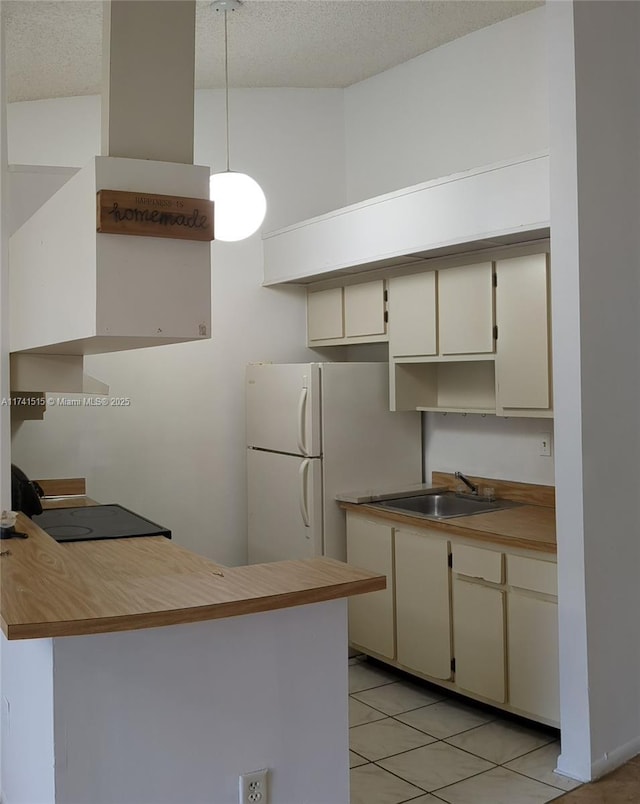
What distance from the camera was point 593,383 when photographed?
3.23 meters

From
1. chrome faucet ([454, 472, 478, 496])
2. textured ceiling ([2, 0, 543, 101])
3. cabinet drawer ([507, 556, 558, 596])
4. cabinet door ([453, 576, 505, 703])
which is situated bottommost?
cabinet door ([453, 576, 505, 703])

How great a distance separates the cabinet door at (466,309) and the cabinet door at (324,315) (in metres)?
0.89

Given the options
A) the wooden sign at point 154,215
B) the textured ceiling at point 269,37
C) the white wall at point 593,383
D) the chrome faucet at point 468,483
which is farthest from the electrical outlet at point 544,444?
the wooden sign at point 154,215

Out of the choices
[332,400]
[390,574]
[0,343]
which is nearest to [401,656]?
[390,574]

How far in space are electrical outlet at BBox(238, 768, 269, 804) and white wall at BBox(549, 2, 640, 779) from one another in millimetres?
1485

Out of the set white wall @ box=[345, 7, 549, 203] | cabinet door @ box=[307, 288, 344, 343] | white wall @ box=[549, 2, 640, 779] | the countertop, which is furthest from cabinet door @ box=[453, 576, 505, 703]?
white wall @ box=[345, 7, 549, 203]

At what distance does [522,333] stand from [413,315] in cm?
76

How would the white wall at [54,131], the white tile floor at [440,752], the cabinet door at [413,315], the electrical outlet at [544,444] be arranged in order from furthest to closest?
1. the white wall at [54,131]
2. the cabinet door at [413,315]
3. the electrical outlet at [544,444]
4. the white tile floor at [440,752]

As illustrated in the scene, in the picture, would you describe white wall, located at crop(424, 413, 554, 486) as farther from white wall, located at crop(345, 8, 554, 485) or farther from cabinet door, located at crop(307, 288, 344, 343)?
cabinet door, located at crop(307, 288, 344, 343)

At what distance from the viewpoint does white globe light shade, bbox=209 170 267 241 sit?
12.2 feet

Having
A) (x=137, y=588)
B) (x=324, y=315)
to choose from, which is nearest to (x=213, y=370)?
(x=324, y=315)

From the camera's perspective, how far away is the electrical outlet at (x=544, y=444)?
13.3ft

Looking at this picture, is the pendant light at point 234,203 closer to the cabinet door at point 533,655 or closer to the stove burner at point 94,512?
the stove burner at point 94,512

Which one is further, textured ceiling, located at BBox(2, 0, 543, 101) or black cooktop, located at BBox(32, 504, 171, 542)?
textured ceiling, located at BBox(2, 0, 543, 101)
